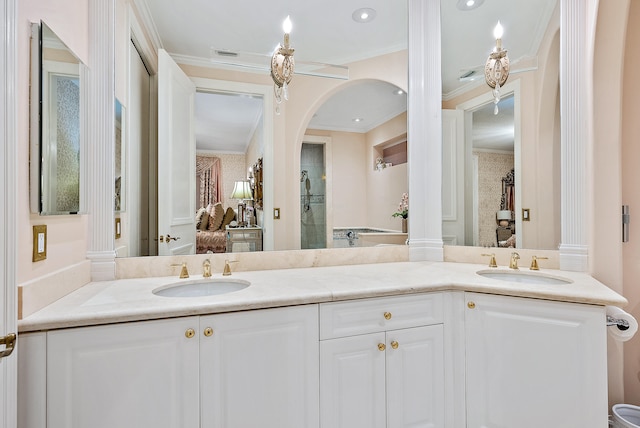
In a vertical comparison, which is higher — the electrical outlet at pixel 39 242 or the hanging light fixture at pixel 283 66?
the hanging light fixture at pixel 283 66

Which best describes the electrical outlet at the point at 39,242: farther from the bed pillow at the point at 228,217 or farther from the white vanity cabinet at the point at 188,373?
the bed pillow at the point at 228,217

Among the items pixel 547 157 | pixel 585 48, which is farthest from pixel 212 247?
pixel 585 48

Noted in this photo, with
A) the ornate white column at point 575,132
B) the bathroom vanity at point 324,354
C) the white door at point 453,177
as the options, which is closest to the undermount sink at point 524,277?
the bathroom vanity at point 324,354

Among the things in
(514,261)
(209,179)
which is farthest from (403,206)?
(209,179)

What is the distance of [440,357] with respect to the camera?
5.12ft

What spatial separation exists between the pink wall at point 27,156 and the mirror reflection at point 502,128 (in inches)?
81.1

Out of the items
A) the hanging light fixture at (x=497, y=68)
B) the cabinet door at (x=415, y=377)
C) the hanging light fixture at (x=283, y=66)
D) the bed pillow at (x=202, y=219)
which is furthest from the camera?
the hanging light fixture at (x=497, y=68)

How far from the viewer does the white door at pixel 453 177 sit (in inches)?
85.1

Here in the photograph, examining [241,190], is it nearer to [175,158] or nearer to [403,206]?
[175,158]

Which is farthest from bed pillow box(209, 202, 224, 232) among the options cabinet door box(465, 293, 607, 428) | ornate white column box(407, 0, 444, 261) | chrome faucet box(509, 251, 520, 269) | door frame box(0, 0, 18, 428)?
chrome faucet box(509, 251, 520, 269)

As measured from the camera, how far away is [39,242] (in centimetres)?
116

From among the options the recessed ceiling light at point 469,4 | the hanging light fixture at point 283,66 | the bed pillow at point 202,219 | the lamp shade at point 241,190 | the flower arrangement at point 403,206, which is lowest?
the bed pillow at point 202,219

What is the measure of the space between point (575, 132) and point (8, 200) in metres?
2.46

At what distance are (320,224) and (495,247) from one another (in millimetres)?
1111
